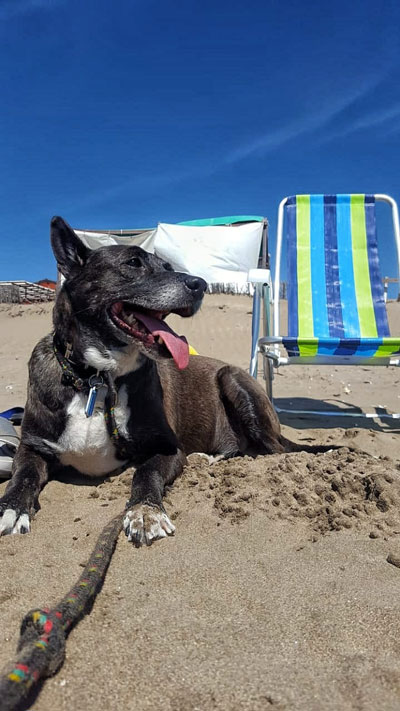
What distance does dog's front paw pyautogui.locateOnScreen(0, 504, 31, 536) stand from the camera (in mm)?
2303

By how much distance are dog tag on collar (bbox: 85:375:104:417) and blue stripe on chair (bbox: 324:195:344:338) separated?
11.0 ft

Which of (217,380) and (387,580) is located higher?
(217,380)

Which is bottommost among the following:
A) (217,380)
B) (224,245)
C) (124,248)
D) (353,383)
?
(353,383)

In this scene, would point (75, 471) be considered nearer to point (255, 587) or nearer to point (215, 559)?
point (215, 559)

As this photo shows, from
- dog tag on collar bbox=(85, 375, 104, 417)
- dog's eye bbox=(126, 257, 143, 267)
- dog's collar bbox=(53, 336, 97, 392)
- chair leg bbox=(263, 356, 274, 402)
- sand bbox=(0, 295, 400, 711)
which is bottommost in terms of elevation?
sand bbox=(0, 295, 400, 711)

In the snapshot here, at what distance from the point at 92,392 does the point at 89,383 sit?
0.06 meters

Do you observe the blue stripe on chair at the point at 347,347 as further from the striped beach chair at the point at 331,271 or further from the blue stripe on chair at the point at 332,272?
the blue stripe on chair at the point at 332,272

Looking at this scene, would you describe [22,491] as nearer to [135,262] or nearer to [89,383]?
[89,383]

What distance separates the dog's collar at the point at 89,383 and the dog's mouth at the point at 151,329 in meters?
0.29

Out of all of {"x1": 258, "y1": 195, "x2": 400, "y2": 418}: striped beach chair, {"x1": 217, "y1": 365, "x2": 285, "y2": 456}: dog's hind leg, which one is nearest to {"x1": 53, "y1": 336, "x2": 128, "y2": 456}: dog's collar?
{"x1": 217, "y1": 365, "x2": 285, "y2": 456}: dog's hind leg

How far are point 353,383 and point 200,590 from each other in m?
6.59

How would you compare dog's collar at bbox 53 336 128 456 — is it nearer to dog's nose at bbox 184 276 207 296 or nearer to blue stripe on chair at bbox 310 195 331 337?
dog's nose at bbox 184 276 207 296

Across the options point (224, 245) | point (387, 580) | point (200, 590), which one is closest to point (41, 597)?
point (200, 590)

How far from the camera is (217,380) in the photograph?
4.05 metres
